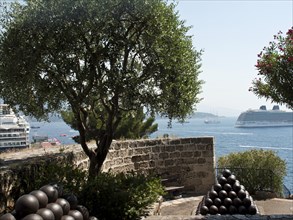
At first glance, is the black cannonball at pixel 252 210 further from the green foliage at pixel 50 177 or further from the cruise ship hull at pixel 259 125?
the cruise ship hull at pixel 259 125

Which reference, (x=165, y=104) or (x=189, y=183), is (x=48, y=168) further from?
(x=189, y=183)

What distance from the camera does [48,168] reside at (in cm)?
842

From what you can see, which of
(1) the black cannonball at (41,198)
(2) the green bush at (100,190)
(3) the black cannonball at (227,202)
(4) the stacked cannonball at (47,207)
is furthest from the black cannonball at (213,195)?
(1) the black cannonball at (41,198)

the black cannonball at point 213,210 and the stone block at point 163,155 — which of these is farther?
the stone block at point 163,155

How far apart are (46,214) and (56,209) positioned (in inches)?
10.8

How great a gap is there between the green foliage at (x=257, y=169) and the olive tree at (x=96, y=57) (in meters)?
5.59

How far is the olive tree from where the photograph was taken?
8953mm

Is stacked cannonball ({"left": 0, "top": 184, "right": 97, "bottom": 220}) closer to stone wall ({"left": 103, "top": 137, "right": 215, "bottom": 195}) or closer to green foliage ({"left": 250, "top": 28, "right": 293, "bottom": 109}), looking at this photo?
green foliage ({"left": 250, "top": 28, "right": 293, "bottom": 109})

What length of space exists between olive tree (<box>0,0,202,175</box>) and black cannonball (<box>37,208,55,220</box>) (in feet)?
15.5

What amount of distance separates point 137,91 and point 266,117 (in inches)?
6022

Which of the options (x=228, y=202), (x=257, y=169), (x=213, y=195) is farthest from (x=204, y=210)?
(x=257, y=169)

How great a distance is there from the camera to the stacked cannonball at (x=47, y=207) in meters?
4.82

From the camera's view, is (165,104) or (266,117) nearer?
(165,104)

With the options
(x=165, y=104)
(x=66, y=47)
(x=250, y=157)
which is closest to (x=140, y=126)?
(x=250, y=157)
